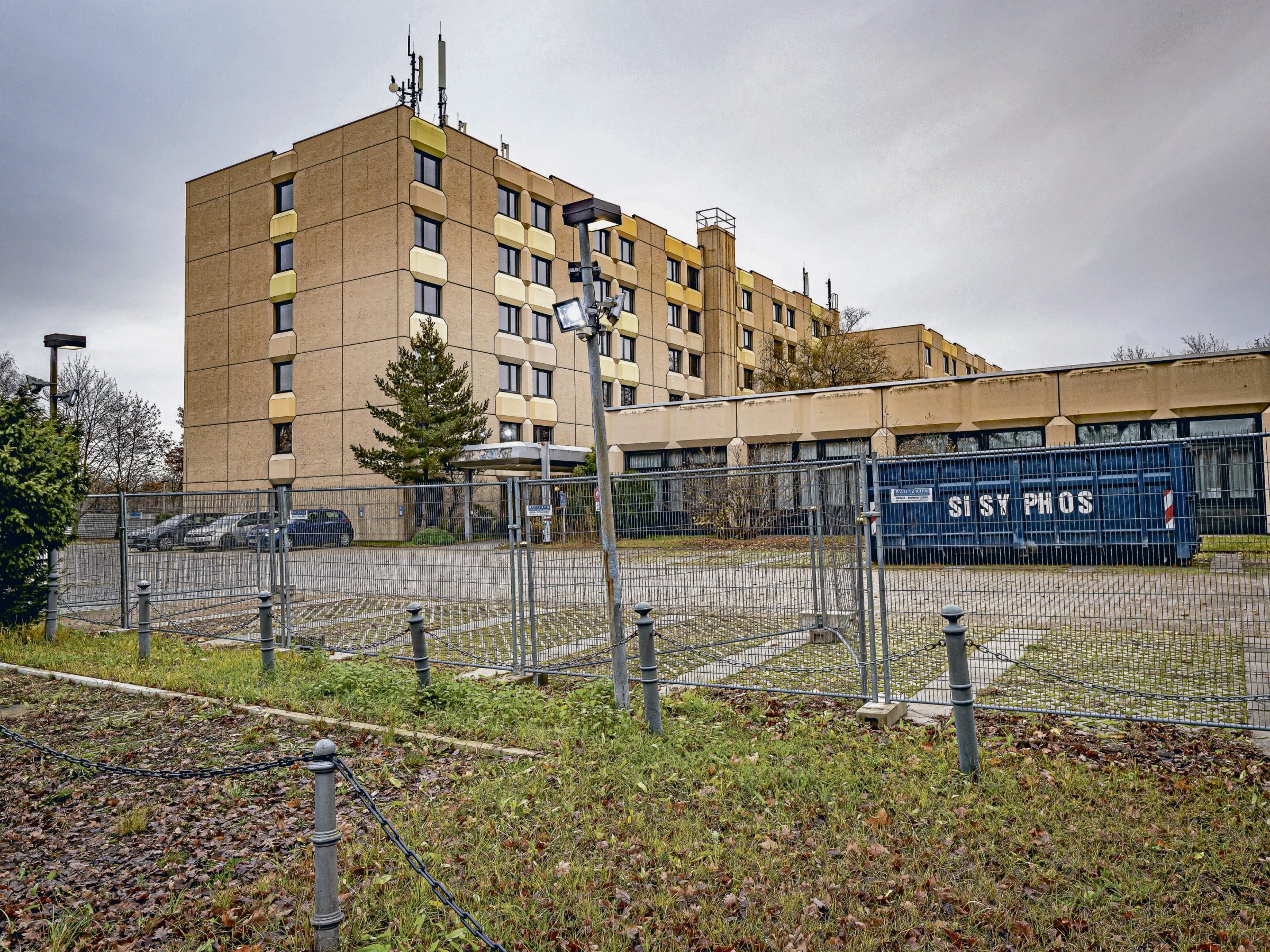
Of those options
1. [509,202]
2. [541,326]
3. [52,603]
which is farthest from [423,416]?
[52,603]

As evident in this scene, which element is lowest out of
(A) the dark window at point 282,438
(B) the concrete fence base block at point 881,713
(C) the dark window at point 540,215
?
(B) the concrete fence base block at point 881,713

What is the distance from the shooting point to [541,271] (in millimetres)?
41000

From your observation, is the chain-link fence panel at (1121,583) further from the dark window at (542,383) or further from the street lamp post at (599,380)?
the dark window at (542,383)

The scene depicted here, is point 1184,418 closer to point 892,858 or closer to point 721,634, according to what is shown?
point 721,634

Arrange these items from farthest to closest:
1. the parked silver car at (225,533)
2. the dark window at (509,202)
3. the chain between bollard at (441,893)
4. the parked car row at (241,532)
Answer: the dark window at (509,202) → the parked silver car at (225,533) → the parked car row at (241,532) → the chain between bollard at (441,893)

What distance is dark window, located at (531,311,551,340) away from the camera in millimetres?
40219

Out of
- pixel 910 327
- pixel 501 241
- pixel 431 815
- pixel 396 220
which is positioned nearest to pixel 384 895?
pixel 431 815

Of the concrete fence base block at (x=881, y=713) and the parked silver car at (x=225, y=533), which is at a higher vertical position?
the parked silver car at (x=225, y=533)

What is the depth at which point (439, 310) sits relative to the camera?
3572 cm

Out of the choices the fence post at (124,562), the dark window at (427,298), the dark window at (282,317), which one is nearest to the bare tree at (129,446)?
the dark window at (282,317)

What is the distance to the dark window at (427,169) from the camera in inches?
1362

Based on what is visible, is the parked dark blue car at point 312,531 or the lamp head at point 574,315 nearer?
the lamp head at point 574,315

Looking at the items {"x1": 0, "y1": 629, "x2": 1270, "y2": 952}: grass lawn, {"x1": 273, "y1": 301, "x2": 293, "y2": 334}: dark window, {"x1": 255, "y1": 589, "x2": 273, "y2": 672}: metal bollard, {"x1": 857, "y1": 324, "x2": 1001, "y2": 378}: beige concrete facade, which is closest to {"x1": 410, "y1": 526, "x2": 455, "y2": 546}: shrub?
{"x1": 255, "y1": 589, "x2": 273, "y2": 672}: metal bollard

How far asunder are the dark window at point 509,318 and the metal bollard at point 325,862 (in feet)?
118
